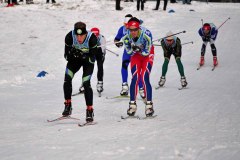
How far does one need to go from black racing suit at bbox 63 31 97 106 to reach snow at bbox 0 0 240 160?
61cm

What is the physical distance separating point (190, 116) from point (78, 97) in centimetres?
371

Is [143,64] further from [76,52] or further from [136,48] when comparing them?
[76,52]

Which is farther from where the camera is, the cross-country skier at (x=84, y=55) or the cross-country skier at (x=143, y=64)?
the cross-country skier at (x=143, y=64)

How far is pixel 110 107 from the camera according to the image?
872cm

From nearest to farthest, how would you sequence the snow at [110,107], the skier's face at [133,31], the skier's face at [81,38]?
the snow at [110,107], the skier's face at [81,38], the skier's face at [133,31]

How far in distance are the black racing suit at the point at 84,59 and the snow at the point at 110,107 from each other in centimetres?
61

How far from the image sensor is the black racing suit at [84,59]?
257 inches

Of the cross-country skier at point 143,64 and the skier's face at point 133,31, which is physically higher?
the skier's face at point 133,31

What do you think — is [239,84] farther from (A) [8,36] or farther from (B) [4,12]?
(B) [4,12]

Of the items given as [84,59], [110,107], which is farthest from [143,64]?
[110,107]

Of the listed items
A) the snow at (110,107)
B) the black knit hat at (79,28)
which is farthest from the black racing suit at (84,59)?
the snow at (110,107)

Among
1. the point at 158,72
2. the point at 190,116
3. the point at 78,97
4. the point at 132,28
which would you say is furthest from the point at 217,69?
the point at 132,28

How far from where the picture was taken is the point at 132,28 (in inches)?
270

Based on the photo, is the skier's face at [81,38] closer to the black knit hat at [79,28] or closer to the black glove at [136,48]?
the black knit hat at [79,28]
